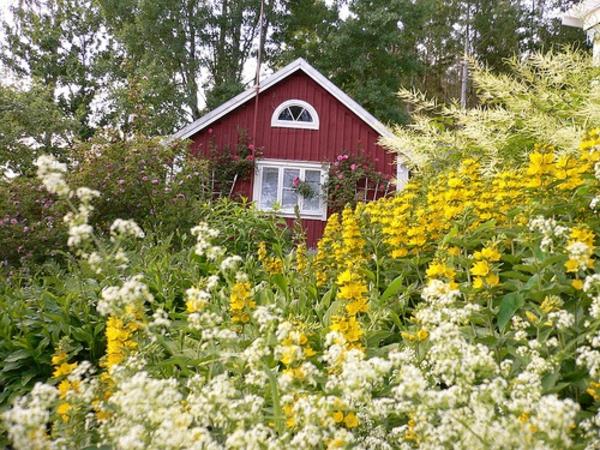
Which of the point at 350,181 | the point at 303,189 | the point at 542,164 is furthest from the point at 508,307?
the point at 303,189

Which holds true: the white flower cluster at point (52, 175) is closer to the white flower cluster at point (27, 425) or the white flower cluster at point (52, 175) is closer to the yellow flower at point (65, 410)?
the white flower cluster at point (27, 425)

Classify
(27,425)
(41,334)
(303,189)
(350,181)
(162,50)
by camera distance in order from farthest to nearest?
(162,50) → (303,189) → (350,181) → (41,334) → (27,425)

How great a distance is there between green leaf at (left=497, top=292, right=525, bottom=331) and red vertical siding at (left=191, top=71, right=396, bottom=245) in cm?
989

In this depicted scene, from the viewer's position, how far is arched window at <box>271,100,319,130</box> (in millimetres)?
12312

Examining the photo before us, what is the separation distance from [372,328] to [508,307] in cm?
54

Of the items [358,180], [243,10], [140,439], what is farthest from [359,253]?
[243,10]

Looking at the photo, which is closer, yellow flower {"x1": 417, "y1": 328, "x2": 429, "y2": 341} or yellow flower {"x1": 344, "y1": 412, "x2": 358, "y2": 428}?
yellow flower {"x1": 344, "y1": 412, "x2": 358, "y2": 428}

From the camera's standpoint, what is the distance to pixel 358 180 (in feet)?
Result: 40.1

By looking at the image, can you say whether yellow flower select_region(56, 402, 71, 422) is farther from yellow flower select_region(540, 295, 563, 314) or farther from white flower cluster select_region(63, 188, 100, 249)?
yellow flower select_region(540, 295, 563, 314)

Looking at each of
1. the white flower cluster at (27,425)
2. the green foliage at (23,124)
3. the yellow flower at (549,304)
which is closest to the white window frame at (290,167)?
the green foliage at (23,124)

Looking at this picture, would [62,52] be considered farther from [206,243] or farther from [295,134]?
[206,243]

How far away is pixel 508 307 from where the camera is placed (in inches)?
92.1

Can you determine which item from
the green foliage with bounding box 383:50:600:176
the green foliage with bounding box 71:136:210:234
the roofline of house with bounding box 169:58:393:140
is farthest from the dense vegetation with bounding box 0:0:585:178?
the green foliage with bounding box 383:50:600:176

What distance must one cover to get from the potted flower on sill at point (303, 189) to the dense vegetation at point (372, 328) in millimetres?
7390
